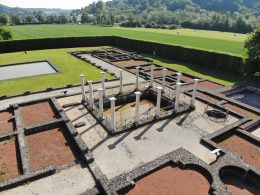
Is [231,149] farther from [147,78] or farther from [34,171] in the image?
[147,78]

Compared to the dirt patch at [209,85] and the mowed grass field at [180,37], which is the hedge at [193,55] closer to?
the mowed grass field at [180,37]

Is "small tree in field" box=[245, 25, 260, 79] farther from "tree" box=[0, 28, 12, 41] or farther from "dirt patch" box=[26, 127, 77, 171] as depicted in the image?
"tree" box=[0, 28, 12, 41]

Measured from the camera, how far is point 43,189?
13.3 metres

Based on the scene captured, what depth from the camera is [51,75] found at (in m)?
33.2

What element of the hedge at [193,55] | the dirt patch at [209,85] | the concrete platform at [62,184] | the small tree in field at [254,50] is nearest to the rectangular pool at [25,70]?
the hedge at [193,55]

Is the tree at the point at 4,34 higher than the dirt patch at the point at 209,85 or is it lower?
higher

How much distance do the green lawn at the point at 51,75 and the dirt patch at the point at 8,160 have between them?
1140 centimetres

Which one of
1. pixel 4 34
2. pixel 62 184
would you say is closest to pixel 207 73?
pixel 62 184

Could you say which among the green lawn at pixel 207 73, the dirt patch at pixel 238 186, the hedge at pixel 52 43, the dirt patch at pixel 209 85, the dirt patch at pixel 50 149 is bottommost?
the dirt patch at pixel 238 186

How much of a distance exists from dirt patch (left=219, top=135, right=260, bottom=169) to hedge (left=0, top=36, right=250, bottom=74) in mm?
17017

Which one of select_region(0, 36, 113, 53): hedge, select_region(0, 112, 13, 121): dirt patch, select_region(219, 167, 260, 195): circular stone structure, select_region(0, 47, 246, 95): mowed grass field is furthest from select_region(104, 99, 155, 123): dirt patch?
select_region(0, 36, 113, 53): hedge

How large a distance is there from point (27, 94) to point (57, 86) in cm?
378

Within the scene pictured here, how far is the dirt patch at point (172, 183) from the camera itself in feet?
43.4

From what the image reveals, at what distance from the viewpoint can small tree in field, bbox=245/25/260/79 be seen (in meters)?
30.5
